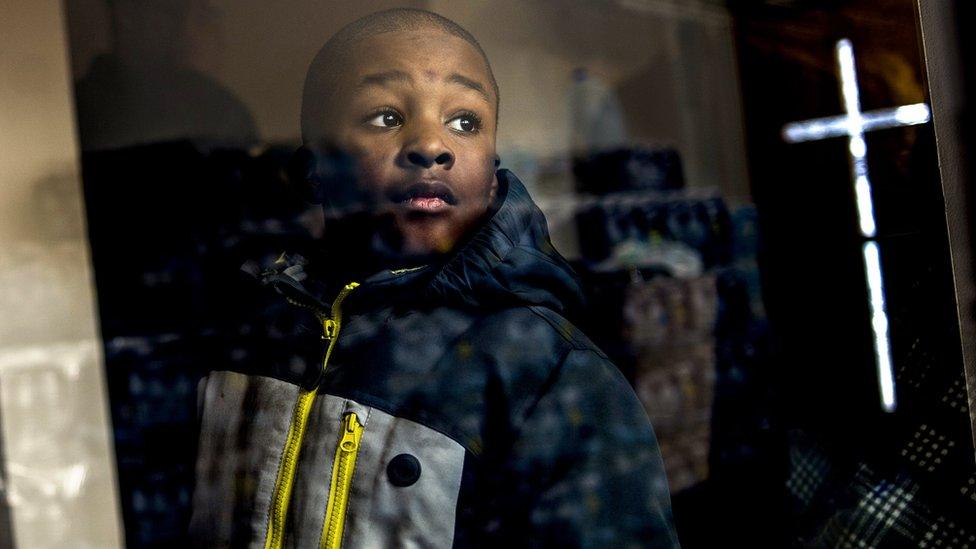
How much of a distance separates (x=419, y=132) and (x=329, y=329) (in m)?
0.25

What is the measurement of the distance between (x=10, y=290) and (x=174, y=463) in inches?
12.0

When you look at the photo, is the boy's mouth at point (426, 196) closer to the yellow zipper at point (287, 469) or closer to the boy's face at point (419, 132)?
the boy's face at point (419, 132)

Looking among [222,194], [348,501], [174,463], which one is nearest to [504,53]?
[222,194]

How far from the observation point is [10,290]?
1128 millimetres

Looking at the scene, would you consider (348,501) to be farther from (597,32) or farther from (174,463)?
(597,32)

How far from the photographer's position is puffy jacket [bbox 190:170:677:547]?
3.19ft

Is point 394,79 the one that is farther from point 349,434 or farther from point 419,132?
point 349,434

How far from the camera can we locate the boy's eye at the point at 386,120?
99 centimetres

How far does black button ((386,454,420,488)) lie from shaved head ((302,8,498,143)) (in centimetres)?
38

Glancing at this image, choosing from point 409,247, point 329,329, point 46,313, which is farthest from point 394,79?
point 46,313

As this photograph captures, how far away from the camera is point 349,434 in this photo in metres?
0.97

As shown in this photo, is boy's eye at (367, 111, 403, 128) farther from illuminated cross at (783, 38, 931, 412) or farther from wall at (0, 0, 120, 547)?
illuminated cross at (783, 38, 931, 412)

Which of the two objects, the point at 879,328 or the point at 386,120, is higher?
the point at 386,120

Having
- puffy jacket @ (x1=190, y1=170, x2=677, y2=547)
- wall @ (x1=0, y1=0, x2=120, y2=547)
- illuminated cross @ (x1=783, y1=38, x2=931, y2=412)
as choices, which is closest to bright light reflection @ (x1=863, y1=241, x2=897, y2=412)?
illuminated cross @ (x1=783, y1=38, x2=931, y2=412)
